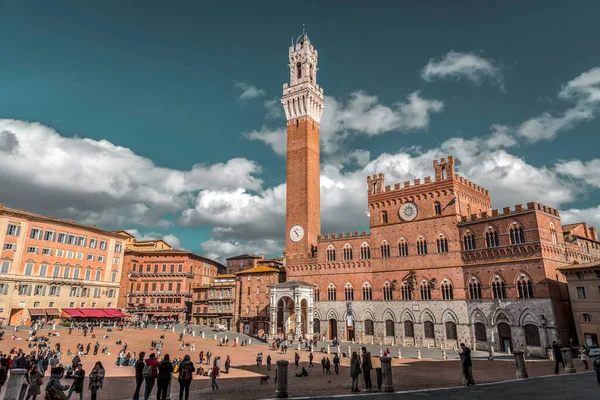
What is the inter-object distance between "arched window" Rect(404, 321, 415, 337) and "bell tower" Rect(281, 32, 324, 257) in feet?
55.7

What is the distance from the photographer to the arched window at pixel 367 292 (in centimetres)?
5078

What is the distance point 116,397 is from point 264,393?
21.3ft

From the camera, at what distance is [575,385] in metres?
15.6

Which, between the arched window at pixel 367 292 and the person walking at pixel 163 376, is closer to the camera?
the person walking at pixel 163 376

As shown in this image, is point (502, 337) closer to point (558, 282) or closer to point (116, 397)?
point (558, 282)

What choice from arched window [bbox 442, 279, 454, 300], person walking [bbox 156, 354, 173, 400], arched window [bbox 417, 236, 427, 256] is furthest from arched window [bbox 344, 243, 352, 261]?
person walking [bbox 156, 354, 173, 400]

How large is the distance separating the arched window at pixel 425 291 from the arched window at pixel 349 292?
31.5 ft

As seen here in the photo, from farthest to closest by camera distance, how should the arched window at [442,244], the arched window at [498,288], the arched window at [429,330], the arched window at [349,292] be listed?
the arched window at [349,292], the arched window at [442,244], the arched window at [429,330], the arched window at [498,288]

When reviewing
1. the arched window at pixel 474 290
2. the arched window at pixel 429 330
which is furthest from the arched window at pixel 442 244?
the arched window at pixel 429 330

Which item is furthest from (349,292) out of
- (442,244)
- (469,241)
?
(469,241)

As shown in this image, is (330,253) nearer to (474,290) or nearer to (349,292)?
(349,292)

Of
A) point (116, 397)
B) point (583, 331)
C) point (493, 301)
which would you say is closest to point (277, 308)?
point (493, 301)

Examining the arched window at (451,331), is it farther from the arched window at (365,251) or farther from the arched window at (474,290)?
the arched window at (365,251)

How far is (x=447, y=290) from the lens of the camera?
44688mm
